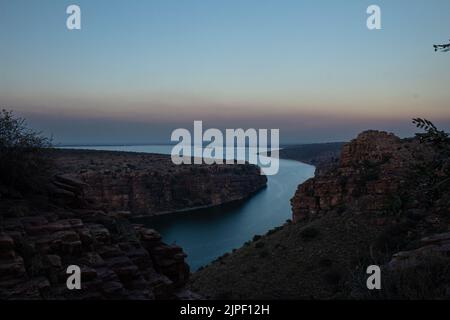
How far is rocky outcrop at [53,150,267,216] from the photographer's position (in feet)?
173

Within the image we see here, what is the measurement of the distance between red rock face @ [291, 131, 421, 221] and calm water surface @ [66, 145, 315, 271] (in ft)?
39.4

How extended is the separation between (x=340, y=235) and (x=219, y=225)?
29.3 meters

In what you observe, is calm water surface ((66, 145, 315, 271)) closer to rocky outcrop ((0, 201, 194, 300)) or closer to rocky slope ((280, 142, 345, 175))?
rocky outcrop ((0, 201, 194, 300))

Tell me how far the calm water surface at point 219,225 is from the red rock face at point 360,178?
39.4 feet

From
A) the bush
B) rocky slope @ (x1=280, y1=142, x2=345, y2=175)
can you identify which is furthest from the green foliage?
rocky slope @ (x1=280, y1=142, x2=345, y2=175)

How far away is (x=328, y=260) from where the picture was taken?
53.6ft

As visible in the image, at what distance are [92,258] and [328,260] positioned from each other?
39.7 feet

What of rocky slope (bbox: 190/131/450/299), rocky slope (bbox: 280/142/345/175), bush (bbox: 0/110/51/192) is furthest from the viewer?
rocky slope (bbox: 280/142/345/175)

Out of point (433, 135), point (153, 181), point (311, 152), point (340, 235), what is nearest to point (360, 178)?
point (340, 235)

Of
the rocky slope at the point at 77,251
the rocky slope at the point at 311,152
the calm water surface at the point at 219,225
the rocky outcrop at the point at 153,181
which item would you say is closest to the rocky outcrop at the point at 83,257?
the rocky slope at the point at 77,251

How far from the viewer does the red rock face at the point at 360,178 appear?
2005cm

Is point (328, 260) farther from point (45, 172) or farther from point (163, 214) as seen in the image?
point (163, 214)

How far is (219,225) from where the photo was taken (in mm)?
46719

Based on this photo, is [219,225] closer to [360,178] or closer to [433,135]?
[360,178]
